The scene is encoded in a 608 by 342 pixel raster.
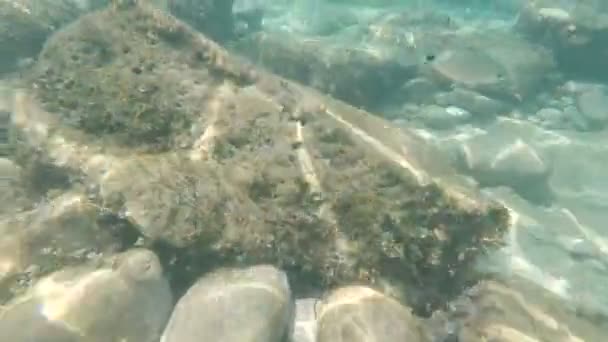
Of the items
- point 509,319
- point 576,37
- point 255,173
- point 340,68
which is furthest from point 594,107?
point 255,173

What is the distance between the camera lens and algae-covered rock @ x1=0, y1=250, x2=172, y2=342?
326 centimetres

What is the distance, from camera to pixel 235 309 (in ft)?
11.1

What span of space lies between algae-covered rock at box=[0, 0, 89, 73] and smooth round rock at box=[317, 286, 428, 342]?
6.59 metres

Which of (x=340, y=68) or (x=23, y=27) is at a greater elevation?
(x=23, y=27)

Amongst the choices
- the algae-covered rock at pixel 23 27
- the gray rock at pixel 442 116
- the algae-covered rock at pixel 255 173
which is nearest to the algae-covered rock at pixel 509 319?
the algae-covered rock at pixel 255 173

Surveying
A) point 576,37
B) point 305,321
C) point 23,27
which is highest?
point 23,27

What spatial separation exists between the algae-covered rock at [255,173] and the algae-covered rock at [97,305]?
1.03ft

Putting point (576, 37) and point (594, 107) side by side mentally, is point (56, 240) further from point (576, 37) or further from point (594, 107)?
point (576, 37)

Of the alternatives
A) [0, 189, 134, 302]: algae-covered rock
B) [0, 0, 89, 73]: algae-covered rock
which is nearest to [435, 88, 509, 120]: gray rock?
[0, 0, 89, 73]: algae-covered rock

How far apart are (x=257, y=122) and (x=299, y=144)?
0.38 meters

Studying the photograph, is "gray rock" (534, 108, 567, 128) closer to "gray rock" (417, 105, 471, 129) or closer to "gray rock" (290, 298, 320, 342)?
"gray rock" (417, 105, 471, 129)

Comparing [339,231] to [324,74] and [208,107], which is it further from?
[324,74]

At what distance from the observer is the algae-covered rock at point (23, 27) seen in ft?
26.3

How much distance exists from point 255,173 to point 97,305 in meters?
1.37
